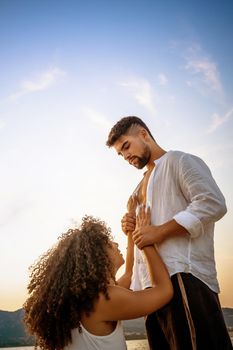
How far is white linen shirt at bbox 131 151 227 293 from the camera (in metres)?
2.70

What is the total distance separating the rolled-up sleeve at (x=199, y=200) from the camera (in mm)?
2697

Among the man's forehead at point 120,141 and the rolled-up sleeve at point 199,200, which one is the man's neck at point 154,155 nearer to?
the man's forehead at point 120,141

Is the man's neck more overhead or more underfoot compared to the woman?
more overhead

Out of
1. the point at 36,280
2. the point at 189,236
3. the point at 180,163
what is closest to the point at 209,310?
the point at 189,236

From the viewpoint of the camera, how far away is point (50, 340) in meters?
2.84

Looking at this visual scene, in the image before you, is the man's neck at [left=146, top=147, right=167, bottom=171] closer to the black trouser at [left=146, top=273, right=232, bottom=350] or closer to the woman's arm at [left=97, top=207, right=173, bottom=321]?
the woman's arm at [left=97, top=207, right=173, bottom=321]

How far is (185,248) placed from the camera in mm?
2760

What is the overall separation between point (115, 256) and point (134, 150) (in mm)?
1240

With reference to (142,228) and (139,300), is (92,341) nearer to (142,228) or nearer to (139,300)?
(139,300)

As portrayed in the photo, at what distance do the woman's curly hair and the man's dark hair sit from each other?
3.75ft

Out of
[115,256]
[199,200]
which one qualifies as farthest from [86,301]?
[199,200]

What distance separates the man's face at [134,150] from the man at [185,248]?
312 mm

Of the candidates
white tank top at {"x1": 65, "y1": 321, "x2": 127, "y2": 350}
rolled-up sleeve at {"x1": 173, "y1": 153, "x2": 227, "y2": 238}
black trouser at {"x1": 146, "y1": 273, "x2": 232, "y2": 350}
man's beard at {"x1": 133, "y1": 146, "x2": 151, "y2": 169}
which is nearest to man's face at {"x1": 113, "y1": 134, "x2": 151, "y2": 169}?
man's beard at {"x1": 133, "y1": 146, "x2": 151, "y2": 169}

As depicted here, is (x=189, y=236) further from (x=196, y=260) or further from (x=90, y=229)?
(x=90, y=229)
